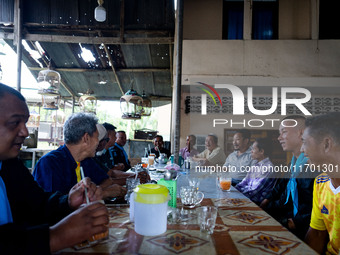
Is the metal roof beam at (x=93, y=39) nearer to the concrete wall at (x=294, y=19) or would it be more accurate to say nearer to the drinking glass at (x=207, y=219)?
the concrete wall at (x=294, y=19)

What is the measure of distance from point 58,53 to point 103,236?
7599 millimetres

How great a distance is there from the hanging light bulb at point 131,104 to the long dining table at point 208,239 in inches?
161

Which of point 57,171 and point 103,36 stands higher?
point 103,36

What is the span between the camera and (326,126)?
1.41m

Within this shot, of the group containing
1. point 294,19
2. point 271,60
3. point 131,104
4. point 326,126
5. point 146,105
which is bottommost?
point 326,126

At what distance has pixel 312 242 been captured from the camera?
5.06 feet

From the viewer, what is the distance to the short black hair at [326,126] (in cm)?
138

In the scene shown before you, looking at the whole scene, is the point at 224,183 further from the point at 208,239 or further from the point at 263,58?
the point at 263,58

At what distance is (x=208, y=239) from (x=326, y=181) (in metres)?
0.95

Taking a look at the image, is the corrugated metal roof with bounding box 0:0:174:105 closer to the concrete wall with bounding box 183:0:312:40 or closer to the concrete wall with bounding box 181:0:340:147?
the concrete wall with bounding box 183:0:312:40

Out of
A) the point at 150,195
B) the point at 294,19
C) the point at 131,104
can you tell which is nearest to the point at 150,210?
the point at 150,195

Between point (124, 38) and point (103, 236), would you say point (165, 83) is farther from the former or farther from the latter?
point (103, 236)

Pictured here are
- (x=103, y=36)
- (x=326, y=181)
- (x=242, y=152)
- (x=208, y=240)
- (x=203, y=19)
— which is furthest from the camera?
(x=203, y=19)

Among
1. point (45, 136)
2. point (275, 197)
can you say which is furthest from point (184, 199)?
point (45, 136)
